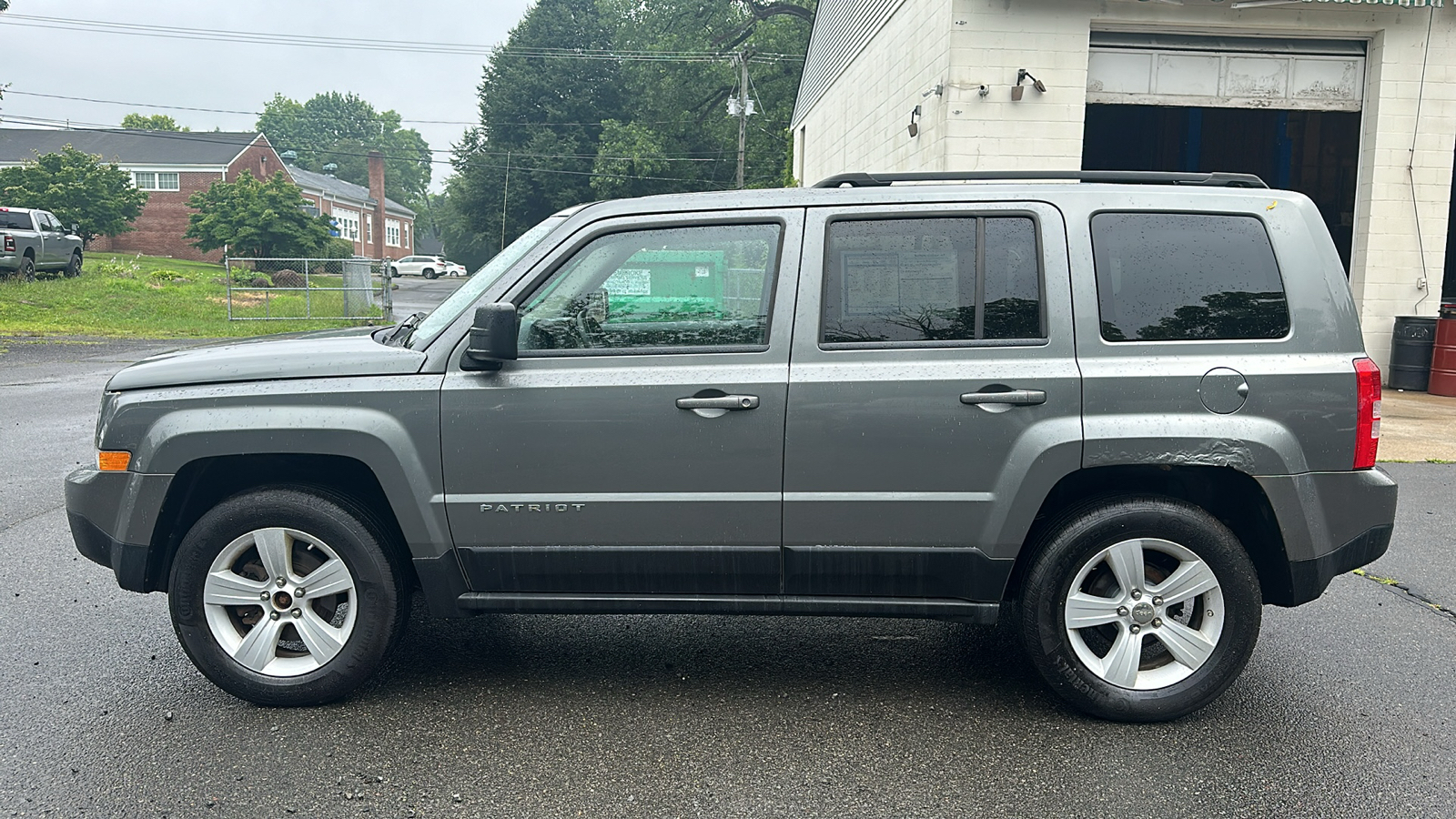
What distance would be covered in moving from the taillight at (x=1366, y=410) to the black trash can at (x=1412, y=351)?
11.3 meters

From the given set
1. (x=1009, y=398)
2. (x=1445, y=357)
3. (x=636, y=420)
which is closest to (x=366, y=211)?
(x=1445, y=357)

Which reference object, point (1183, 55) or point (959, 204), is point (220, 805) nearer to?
point (959, 204)

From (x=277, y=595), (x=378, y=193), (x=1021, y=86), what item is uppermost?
(x=378, y=193)

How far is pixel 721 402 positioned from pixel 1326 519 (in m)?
2.11

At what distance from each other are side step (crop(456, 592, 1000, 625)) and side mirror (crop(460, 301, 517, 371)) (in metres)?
0.87

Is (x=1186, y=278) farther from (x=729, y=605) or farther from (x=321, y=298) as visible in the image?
(x=321, y=298)

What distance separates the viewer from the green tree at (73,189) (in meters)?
39.8

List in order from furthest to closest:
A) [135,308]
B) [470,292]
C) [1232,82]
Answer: [135,308], [1232,82], [470,292]

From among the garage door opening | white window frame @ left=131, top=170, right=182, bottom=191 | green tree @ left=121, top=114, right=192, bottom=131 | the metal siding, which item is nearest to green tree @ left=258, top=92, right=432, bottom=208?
green tree @ left=121, top=114, right=192, bottom=131

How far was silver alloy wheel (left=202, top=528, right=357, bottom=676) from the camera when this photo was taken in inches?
153

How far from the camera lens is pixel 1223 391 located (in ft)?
12.1

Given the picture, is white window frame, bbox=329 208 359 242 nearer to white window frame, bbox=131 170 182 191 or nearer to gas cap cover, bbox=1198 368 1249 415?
white window frame, bbox=131 170 182 191

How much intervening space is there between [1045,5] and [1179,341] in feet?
33.0

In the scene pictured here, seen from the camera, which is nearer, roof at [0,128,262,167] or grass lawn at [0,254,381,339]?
grass lawn at [0,254,381,339]
